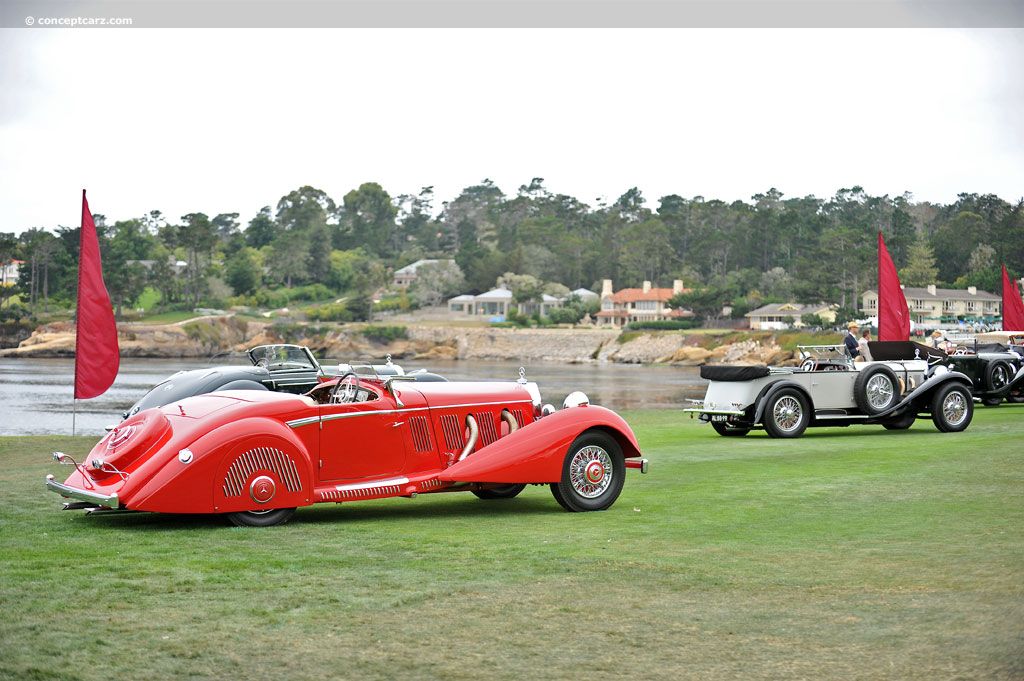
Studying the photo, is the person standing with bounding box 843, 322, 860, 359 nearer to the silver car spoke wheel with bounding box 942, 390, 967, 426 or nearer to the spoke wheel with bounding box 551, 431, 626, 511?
the silver car spoke wheel with bounding box 942, 390, 967, 426

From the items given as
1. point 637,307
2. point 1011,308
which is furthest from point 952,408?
point 637,307

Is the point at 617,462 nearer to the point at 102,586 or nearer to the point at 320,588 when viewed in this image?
the point at 320,588

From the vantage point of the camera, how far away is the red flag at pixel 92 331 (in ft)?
62.2

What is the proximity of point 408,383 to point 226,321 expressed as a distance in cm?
11351

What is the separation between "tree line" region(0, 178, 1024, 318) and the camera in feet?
387

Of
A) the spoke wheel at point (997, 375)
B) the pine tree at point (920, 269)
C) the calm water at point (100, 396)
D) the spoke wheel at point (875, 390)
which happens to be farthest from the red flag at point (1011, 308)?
the pine tree at point (920, 269)

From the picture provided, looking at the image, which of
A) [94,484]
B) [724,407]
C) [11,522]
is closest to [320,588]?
[94,484]

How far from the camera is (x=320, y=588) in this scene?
6.39 meters

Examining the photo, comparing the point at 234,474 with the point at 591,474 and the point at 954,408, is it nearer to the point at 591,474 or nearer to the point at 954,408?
the point at 591,474

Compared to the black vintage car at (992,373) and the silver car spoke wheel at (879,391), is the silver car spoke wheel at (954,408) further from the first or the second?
the black vintage car at (992,373)

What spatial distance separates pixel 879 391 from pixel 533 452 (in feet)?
34.9

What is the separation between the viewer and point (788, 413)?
1788 centimetres

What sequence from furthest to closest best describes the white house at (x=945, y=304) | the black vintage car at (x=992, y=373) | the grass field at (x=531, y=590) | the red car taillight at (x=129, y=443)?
the white house at (x=945, y=304)
the black vintage car at (x=992, y=373)
the red car taillight at (x=129, y=443)
the grass field at (x=531, y=590)

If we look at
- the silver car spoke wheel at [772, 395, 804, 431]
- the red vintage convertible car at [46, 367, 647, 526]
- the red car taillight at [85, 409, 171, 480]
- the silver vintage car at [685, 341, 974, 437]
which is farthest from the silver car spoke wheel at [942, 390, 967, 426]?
the red car taillight at [85, 409, 171, 480]
